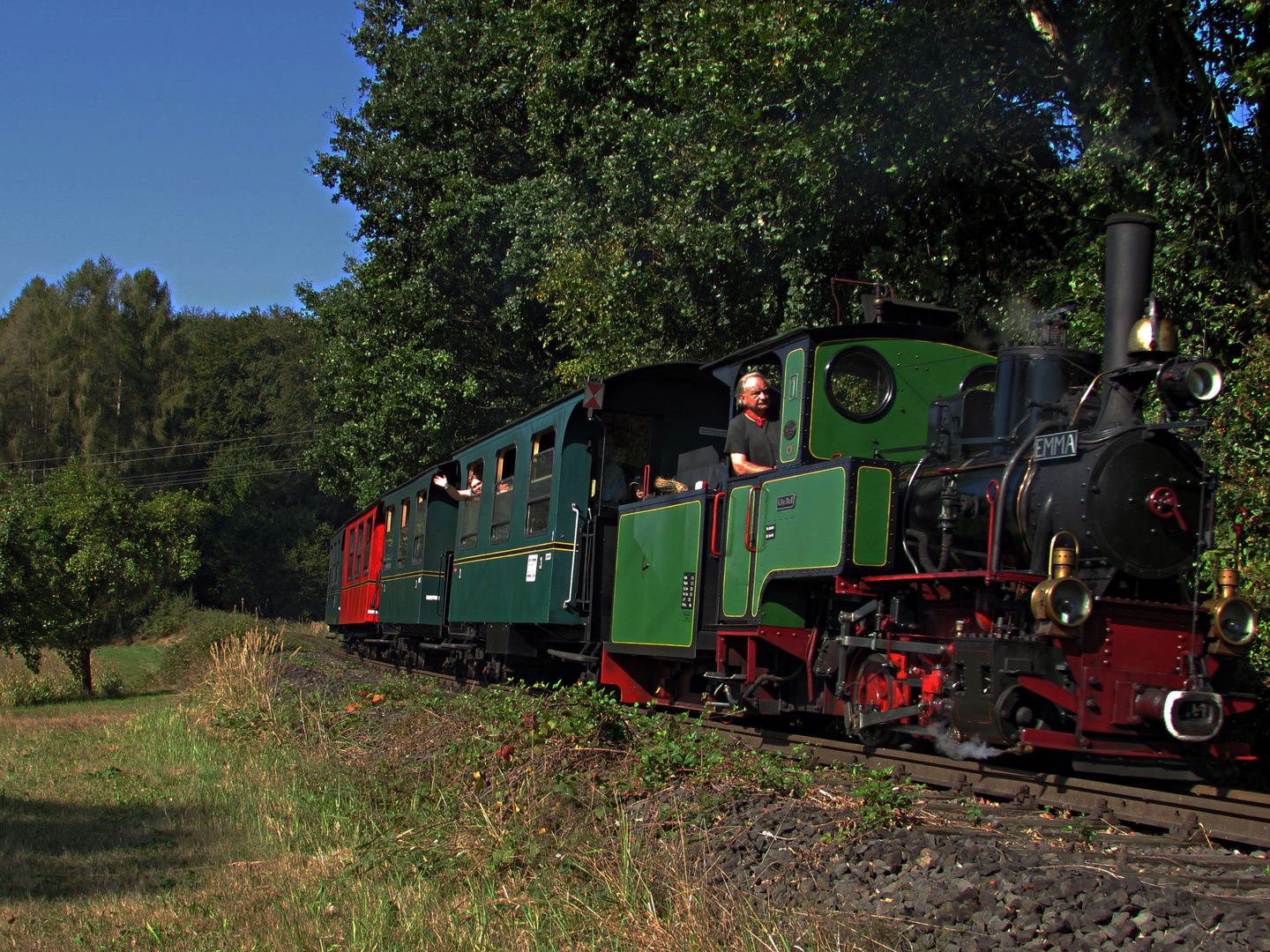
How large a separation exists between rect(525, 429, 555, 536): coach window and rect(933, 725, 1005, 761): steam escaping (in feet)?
16.0

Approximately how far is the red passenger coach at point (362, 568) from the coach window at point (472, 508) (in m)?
6.03

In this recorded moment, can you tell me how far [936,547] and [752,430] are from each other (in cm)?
178

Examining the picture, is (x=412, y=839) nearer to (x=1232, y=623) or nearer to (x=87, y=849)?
(x=87, y=849)

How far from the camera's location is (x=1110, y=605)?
225 inches

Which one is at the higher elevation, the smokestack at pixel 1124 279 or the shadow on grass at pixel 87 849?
the smokestack at pixel 1124 279

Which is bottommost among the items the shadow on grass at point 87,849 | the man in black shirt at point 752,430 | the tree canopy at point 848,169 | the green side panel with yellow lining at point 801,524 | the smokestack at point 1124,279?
the shadow on grass at point 87,849

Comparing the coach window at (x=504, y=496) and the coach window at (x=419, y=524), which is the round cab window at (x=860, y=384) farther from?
the coach window at (x=419, y=524)

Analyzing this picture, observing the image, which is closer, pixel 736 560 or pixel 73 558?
pixel 736 560

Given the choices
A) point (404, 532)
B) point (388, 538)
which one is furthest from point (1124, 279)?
point (388, 538)

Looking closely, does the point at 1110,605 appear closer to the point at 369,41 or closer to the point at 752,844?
the point at 752,844

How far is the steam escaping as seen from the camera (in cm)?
595

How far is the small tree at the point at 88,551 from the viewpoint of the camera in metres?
17.1

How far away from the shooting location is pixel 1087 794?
17.4ft

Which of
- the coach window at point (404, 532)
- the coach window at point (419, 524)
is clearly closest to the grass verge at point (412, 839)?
the coach window at point (419, 524)
